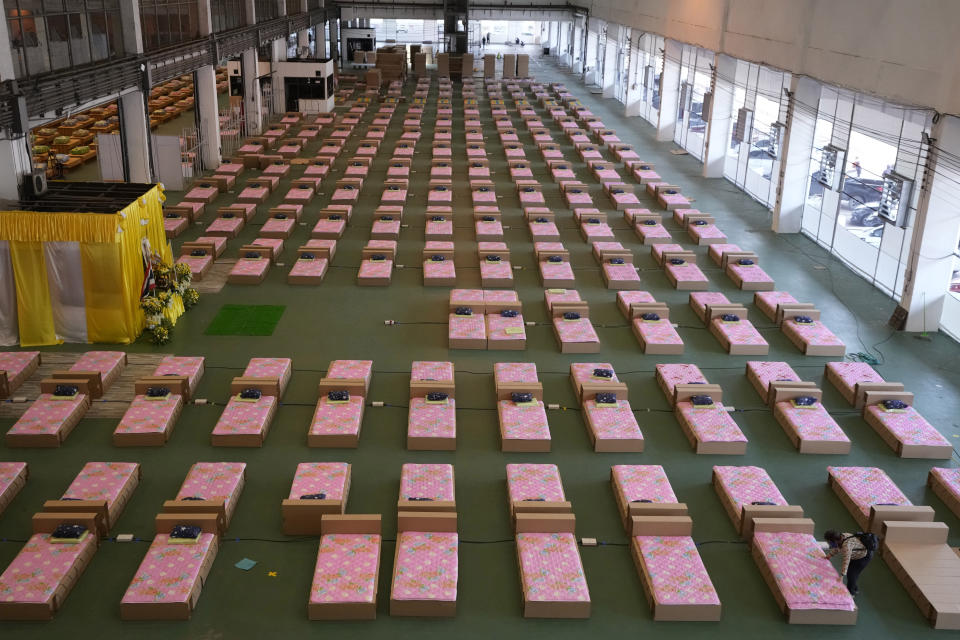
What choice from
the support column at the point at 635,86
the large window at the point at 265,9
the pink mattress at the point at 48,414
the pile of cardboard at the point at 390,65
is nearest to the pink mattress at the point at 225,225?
the pink mattress at the point at 48,414

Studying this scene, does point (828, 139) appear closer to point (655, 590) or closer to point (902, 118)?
point (902, 118)

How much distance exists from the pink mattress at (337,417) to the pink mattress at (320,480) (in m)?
0.78

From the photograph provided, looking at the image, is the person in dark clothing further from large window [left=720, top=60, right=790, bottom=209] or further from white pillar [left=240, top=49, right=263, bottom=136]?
white pillar [left=240, top=49, right=263, bottom=136]

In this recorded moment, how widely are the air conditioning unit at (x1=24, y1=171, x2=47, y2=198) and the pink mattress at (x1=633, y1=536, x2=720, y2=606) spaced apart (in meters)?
12.1

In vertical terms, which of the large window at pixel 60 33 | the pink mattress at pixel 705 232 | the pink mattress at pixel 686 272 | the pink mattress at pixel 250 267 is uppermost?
the large window at pixel 60 33

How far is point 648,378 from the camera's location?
13.4 metres

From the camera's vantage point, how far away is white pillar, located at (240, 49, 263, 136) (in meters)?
31.6

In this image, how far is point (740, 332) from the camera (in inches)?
572

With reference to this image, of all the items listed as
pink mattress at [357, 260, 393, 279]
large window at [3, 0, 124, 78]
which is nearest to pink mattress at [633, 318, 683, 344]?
pink mattress at [357, 260, 393, 279]

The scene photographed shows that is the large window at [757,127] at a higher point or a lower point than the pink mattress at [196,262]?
higher

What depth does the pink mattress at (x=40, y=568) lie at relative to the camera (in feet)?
26.8

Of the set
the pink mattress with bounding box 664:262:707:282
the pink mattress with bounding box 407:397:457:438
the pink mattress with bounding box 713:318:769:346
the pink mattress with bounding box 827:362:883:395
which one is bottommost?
the pink mattress with bounding box 407:397:457:438

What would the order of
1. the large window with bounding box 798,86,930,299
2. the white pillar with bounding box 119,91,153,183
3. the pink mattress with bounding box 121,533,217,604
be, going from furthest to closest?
the white pillar with bounding box 119,91,153,183
the large window with bounding box 798,86,930,299
the pink mattress with bounding box 121,533,217,604

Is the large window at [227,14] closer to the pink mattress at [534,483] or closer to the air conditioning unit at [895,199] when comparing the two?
the air conditioning unit at [895,199]
